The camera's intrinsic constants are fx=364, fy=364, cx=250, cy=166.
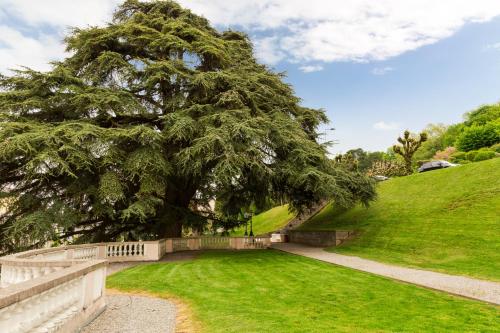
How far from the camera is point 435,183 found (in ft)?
89.7

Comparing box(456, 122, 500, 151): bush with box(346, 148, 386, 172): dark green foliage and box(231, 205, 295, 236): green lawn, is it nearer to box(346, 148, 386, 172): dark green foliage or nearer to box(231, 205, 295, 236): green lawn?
box(231, 205, 295, 236): green lawn

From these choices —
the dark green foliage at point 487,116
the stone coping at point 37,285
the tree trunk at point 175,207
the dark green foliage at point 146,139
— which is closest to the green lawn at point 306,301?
the stone coping at point 37,285

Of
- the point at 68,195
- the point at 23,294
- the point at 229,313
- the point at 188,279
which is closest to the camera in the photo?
the point at 23,294

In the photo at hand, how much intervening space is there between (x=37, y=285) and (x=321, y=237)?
22.9m

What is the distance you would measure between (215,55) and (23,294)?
68.2 ft

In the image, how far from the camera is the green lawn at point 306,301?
7039mm

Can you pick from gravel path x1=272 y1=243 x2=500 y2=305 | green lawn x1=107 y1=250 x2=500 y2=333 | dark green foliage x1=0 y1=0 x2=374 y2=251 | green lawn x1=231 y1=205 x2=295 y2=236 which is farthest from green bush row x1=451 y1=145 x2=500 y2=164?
green lawn x1=107 y1=250 x2=500 y2=333

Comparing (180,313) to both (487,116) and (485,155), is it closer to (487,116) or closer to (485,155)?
(485,155)

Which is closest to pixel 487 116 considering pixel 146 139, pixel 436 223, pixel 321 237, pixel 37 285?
pixel 321 237

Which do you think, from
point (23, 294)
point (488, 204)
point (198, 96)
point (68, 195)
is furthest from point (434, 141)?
point (23, 294)

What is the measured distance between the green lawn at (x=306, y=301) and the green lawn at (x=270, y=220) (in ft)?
87.8

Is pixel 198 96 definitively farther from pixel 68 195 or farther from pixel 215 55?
pixel 68 195

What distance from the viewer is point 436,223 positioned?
20656 millimetres

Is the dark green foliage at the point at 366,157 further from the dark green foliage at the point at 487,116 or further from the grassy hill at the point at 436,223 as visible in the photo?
the grassy hill at the point at 436,223
